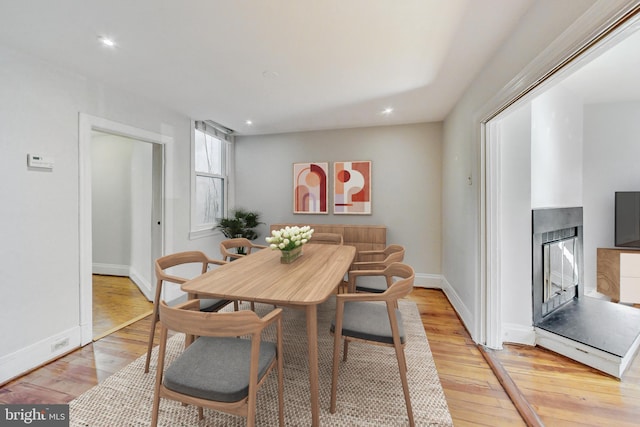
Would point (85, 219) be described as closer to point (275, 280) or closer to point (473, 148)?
point (275, 280)

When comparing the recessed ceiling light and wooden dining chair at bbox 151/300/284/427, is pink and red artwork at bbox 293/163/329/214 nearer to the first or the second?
the recessed ceiling light

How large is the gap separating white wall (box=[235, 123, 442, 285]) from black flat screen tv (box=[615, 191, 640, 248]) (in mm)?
1895

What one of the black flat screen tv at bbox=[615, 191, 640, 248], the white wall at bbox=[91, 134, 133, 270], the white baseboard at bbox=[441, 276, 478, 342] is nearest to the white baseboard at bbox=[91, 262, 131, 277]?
the white wall at bbox=[91, 134, 133, 270]

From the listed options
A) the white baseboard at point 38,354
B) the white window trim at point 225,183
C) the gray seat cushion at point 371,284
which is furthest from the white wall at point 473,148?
the white baseboard at point 38,354

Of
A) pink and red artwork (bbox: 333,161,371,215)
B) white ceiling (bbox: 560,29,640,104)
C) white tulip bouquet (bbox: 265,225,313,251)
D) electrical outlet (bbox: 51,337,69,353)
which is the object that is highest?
white ceiling (bbox: 560,29,640,104)

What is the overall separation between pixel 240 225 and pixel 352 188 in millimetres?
1867

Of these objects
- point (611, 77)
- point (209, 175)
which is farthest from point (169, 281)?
point (611, 77)

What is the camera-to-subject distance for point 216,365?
1.15 meters

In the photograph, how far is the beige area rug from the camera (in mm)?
1435

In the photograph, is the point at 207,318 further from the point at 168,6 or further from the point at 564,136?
the point at 564,136

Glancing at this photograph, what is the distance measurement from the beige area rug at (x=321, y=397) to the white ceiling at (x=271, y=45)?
7.69 feet

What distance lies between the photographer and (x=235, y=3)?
4.68 ft

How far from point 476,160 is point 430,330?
1663mm

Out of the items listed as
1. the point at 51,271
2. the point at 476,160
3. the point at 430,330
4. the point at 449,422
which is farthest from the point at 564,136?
the point at 51,271
